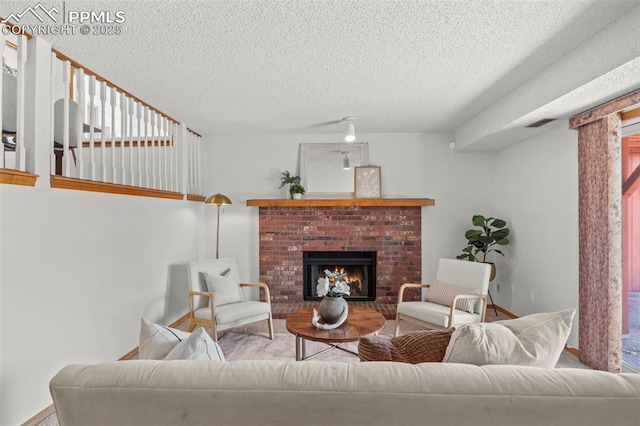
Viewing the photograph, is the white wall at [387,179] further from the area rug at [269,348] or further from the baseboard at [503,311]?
the area rug at [269,348]

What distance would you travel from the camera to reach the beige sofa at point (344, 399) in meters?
1.04

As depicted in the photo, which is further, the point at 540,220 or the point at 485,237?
the point at 485,237

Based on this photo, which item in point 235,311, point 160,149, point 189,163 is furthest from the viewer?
point 189,163

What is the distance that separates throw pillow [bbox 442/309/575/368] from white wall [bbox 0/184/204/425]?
240 centimetres

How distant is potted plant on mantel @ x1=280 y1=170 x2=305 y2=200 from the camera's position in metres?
4.44

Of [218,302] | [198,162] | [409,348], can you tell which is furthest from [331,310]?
[198,162]

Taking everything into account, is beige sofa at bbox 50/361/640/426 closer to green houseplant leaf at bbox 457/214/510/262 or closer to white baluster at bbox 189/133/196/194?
green houseplant leaf at bbox 457/214/510/262

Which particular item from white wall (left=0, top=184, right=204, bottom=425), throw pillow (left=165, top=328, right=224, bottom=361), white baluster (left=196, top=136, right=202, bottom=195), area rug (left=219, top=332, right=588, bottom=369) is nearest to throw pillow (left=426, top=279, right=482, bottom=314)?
area rug (left=219, top=332, right=588, bottom=369)

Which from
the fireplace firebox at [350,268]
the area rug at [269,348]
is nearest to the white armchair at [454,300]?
the area rug at [269,348]

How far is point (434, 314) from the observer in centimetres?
304

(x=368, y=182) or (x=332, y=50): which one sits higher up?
(x=332, y=50)

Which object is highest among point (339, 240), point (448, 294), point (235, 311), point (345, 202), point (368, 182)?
point (368, 182)

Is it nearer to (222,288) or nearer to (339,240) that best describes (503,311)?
(339,240)

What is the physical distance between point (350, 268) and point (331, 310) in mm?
2088
